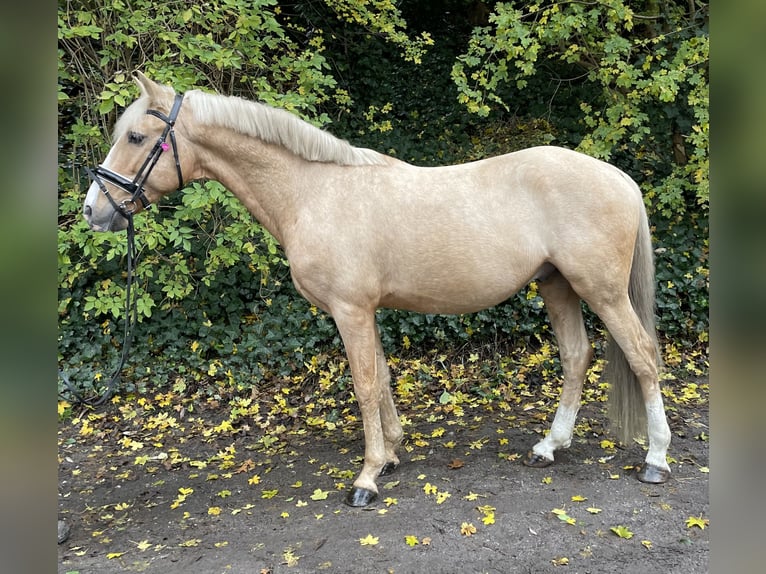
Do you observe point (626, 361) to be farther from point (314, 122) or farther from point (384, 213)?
point (314, 122)

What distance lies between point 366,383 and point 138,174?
1785 millimetres

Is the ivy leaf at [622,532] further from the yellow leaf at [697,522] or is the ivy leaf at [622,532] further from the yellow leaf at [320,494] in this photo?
the yellow leaf at [320,494]

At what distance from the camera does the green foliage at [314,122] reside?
4.33m

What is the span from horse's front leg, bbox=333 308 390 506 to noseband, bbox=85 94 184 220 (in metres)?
Result: 1.30

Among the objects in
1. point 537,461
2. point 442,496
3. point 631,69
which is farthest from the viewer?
point 631,69

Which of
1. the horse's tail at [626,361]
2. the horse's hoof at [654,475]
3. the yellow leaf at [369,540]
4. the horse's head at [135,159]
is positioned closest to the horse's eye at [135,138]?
the horse's head at [135,159]

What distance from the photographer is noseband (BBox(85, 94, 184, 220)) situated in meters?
2.95

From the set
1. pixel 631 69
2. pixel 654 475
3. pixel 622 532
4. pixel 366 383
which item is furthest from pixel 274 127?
pixel 631 69

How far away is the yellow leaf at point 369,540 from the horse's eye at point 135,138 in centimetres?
251

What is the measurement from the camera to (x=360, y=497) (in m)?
3.28

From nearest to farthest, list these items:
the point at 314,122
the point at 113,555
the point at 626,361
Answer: the point at 113,555 → the point at 626,361 → the point at 314,122

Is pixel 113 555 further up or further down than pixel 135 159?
further down

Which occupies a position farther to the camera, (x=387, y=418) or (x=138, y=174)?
(x=387, y=418)

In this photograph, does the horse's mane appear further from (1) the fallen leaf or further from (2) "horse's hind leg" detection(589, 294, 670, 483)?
(1) the fallen leaf
